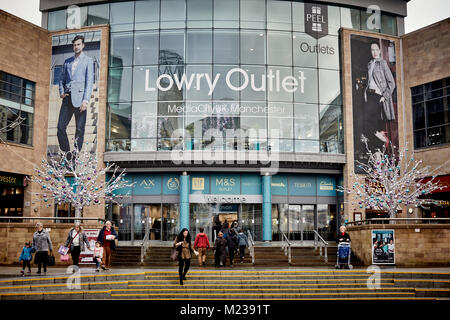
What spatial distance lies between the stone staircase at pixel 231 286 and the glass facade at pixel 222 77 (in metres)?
14.9

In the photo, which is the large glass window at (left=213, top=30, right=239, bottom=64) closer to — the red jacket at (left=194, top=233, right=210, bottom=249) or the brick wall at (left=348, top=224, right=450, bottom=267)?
the red jacket at (left=194, top=233, right=210, bottom=249)

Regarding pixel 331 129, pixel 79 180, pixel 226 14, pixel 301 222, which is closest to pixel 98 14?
pixel 226 14

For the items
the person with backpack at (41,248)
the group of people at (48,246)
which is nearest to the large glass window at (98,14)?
the group of people at (48,246)

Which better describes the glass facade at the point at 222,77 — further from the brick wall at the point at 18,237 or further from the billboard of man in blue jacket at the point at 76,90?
the brick wall at the point at 18,237

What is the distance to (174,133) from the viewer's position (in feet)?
95.2

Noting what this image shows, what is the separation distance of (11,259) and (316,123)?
18407 millimetres

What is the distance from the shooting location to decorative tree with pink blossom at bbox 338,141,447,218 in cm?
2650

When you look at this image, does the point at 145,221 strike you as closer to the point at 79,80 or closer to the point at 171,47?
the point at 79,80

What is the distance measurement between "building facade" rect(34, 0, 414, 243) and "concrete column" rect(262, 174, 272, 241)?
0.06 meters

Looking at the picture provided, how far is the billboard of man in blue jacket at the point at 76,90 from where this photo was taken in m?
29.9

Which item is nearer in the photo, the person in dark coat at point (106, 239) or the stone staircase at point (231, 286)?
the stone staircase at point (231, 286)

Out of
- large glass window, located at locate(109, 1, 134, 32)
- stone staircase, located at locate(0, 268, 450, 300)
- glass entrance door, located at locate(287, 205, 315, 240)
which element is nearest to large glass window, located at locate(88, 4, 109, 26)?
large glass window, located at locate(109, 1, 134, 32)

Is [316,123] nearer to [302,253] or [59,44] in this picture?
[302,253]
